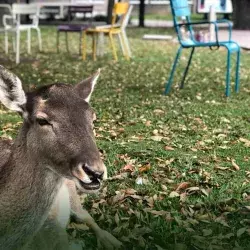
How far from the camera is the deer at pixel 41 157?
3266mm

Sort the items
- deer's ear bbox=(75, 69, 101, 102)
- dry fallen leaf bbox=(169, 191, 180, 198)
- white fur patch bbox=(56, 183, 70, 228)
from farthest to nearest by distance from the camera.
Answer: dry fallen leaf bbox=(169, 191, 180, 198), white fur patch bbox=(56, 183, 70, 228), deer's ear bbox=(75, 69, 101, 102)

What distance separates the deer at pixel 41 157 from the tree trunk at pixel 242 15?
867 inches

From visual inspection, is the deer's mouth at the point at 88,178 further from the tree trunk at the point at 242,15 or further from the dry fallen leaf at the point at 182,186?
the tree trunk at the point at 242,15

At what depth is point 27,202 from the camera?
346 cm

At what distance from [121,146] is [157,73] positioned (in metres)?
6.47

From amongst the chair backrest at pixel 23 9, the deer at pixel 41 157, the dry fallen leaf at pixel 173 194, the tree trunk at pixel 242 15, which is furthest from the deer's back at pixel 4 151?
the tree trunk at pixel 242 15

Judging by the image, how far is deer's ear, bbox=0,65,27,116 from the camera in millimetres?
3398

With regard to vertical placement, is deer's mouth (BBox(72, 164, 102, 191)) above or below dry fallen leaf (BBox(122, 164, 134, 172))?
above

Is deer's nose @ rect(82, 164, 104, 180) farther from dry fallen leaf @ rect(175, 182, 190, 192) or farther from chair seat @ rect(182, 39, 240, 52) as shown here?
chair seat @ rect(182, 39, 240, 52)

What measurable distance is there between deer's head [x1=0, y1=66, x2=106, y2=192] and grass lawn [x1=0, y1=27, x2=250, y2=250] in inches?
40.0

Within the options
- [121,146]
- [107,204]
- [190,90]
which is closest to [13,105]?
[107,204]

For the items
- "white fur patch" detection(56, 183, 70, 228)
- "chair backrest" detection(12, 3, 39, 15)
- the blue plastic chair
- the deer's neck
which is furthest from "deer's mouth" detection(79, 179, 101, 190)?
"chair backrest" detection(12, 3, 39, 15)

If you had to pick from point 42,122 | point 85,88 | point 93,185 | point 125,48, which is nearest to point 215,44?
point 85,88

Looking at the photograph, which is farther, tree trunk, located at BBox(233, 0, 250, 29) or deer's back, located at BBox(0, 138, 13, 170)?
tree trunk, located at BBox(233, 0, 250, 29)
